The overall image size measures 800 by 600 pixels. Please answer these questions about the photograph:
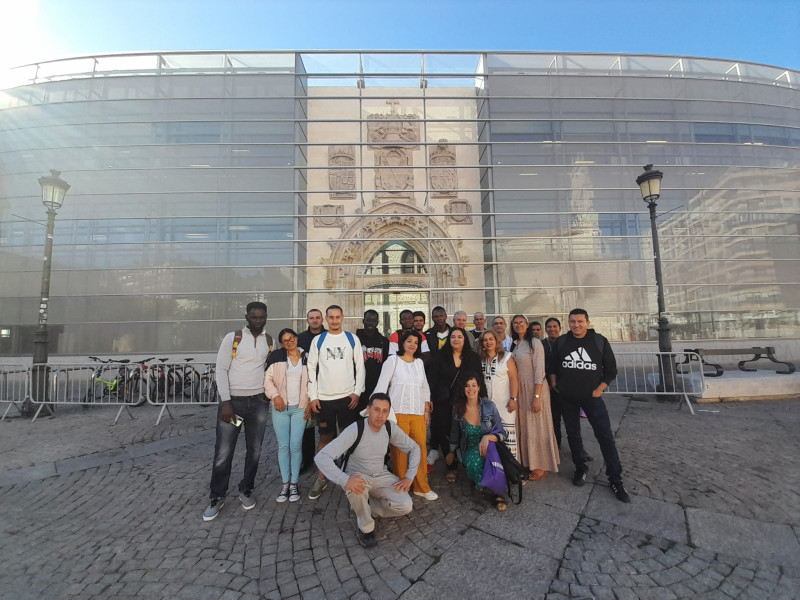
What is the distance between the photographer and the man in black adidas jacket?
3.07 m

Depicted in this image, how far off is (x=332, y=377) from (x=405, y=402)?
0.71m

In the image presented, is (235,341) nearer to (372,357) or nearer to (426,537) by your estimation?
(372,357)

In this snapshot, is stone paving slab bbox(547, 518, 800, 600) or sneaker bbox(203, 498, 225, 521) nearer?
stone paving slab bbox(547, 518, 800, 600)

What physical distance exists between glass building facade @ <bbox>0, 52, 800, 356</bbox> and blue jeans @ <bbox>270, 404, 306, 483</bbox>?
8009mm

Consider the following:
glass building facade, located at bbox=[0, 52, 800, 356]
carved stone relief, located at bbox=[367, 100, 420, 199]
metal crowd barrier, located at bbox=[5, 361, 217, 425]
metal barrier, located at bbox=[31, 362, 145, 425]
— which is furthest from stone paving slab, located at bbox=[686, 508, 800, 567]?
carved stone relief, located at bbox=[367, 100, 420, 199]

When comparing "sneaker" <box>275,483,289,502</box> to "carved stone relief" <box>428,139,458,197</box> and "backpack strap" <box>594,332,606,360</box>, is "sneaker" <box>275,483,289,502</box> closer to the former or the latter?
"backpack strap" <box>594,332,606,360</box>

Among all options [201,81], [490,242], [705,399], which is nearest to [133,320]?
[201,81]

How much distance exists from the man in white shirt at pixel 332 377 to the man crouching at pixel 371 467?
542mm

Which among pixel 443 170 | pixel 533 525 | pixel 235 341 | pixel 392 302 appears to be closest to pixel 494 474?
pixel 533 525

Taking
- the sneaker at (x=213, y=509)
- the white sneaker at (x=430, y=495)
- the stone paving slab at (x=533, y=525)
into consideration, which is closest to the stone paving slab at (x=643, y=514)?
the stone paving slab at (x=533, y=525)

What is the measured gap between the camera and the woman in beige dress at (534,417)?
3234 millimetres

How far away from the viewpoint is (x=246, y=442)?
116 inches

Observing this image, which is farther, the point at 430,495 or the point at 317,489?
the point at 317,489

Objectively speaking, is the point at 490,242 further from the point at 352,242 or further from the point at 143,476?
the point at 143,476
